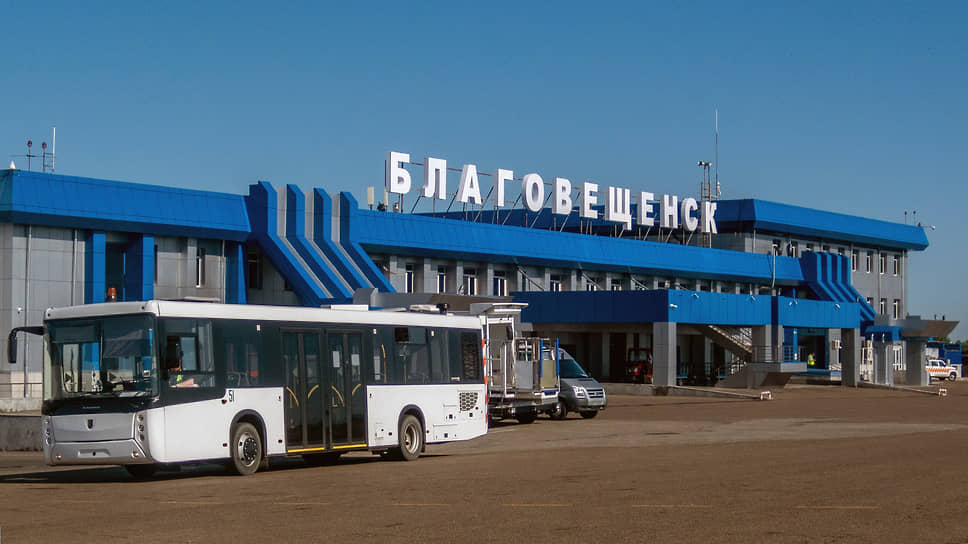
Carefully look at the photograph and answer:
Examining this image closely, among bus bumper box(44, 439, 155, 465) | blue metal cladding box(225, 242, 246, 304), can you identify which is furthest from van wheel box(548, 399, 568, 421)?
bus bumper box(44, 439, 155, 465)

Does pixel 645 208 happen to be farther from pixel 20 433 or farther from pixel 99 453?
pixel 99 453

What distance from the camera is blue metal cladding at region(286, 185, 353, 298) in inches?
2096

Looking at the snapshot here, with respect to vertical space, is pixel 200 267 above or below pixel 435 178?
below

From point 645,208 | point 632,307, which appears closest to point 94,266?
point 632,307

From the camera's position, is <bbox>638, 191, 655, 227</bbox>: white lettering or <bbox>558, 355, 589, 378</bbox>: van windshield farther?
<bbox>638, 191, 655, 227</bbox>: white lettering

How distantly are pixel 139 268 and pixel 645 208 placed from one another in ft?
124

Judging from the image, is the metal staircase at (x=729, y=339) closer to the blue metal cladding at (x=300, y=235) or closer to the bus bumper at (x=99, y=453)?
the blue metal cladding at (x=300, y=235)

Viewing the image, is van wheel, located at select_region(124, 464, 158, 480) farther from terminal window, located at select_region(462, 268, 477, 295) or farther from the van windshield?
terminal window, located at select_region(462, 268, 477, 295)

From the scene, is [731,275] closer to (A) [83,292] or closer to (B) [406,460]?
(A) [83,292]

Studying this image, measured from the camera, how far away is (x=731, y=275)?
3292 inches

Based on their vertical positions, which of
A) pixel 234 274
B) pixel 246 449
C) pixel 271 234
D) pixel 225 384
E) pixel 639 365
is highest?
pixel 271 234

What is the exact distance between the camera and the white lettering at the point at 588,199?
7361 cm

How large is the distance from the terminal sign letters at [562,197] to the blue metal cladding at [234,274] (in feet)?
29.8

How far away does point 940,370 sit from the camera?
334 feet
